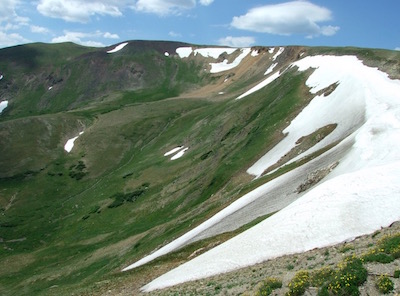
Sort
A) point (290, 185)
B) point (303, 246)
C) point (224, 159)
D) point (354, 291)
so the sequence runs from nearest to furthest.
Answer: point (354, 291)
point (303, 246)
point (290, 185)
point (224, 159)

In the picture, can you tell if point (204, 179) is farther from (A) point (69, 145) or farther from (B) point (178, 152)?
(A) point (69, 145)

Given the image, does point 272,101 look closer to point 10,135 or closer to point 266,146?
point 266,146

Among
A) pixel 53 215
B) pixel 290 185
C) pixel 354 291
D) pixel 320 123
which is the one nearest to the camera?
pixel 354 291

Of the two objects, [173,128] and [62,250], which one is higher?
[173,128]

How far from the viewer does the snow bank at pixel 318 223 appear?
904 inches

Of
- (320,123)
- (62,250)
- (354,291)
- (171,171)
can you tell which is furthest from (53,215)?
(354,291)

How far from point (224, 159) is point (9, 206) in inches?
2330

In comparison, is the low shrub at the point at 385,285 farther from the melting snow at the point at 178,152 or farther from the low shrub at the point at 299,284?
the melting snow at the point at 178,152

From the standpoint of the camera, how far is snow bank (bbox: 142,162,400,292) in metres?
23.0

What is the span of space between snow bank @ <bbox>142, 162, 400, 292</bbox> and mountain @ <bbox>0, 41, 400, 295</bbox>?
10 centimetres

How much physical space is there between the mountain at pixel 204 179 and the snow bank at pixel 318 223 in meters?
0.10

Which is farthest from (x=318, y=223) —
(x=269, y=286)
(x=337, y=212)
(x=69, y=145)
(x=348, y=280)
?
(x=69, y=145)

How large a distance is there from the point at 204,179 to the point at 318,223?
42448mm

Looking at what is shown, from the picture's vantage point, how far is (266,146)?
6194 cm
